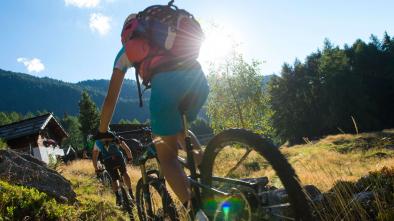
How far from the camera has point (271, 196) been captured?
120 inches

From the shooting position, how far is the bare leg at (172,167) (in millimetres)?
3248

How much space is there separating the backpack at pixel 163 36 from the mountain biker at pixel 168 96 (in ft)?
0.05

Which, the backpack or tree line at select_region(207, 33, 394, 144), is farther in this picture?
tree line at select_region(207, 33, 394, 144)

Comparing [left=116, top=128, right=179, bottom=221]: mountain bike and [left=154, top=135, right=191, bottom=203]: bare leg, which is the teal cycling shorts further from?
[left=116, top=128, right=179, bottom=221]: mountain bike

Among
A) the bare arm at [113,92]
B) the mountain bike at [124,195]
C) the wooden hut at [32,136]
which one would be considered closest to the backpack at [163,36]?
the bare arm at [113,92]

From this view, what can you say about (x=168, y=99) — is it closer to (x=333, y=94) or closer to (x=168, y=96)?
(x=168, y=96)

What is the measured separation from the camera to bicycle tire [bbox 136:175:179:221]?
4.38 meters

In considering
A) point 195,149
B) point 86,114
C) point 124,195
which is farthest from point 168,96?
point 86,114

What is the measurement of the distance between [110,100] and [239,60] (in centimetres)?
4231

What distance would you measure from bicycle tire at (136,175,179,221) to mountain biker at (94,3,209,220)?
45.3 inches

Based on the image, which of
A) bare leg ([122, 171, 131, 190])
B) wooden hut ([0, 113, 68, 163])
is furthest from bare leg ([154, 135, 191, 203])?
wooden hut ([0, 113, 68, 163])

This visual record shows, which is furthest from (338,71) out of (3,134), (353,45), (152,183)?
(152,183)

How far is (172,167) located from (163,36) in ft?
3.55

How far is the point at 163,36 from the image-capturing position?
132 inches
